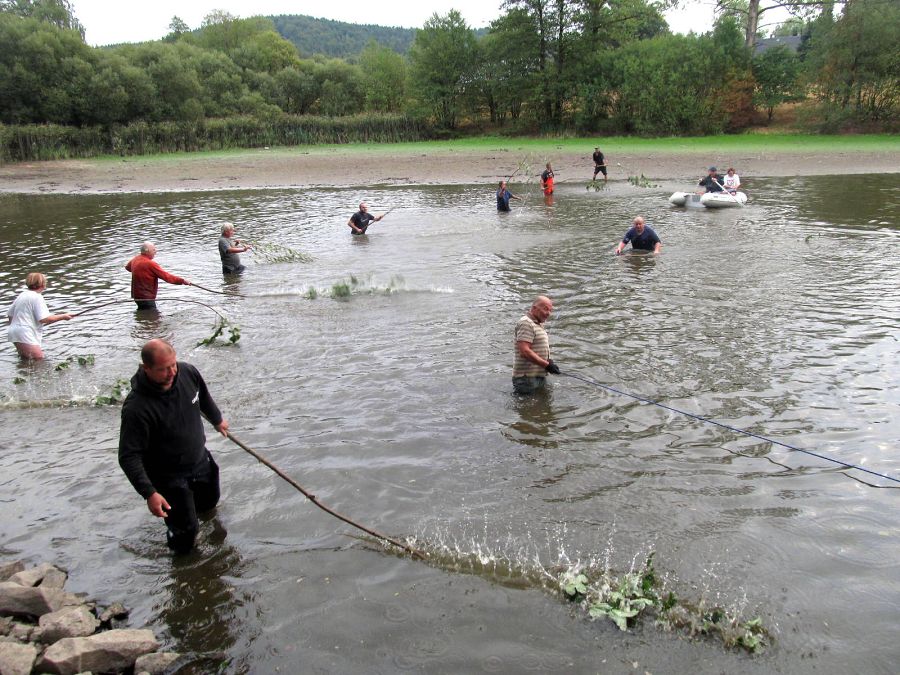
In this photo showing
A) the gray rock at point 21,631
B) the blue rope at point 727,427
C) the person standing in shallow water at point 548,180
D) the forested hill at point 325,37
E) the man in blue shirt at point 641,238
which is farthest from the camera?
the forested hill at point 325,37

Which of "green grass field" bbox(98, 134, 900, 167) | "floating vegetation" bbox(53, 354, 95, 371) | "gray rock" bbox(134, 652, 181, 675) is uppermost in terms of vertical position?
"green grass field" bbox(98, 134, 900, 167)

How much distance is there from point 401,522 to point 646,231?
12.4 meters

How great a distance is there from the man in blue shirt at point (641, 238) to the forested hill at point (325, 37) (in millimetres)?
172006

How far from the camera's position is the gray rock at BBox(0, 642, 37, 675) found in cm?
394

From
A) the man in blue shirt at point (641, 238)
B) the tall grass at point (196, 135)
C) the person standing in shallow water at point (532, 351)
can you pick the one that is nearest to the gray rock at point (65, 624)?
the person standing in shallow water at point (532, 351)

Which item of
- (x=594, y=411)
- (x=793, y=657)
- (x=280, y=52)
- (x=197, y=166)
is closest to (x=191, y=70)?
(x=197, y=166)

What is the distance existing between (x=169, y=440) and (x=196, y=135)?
4932 cm

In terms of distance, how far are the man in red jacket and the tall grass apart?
38.3 m

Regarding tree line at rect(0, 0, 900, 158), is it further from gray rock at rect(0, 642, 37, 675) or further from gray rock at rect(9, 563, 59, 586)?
gray rock at rect(0, 642, 37, 675)

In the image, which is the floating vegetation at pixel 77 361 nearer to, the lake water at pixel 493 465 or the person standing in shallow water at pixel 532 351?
the lake water at pixel 493 465

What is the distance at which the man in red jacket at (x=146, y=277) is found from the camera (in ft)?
40.8

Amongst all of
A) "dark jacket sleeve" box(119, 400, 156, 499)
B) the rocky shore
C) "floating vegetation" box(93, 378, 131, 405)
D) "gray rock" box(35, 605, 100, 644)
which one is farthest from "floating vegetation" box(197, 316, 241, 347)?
"gray rock" box(35, 605, 100, 644)

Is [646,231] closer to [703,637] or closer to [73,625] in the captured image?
[703,637]

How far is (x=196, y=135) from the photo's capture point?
1896 inches
